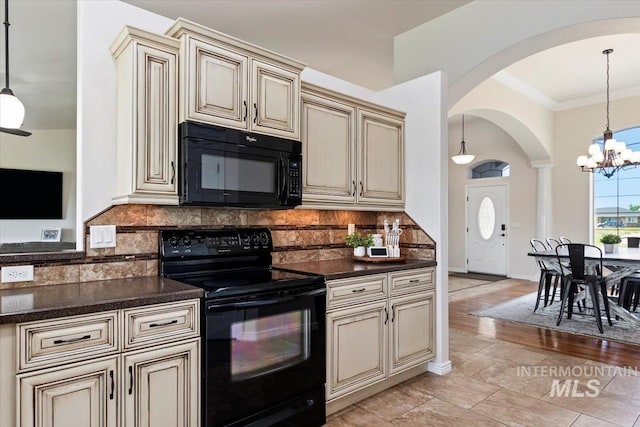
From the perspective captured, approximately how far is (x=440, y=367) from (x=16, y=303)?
2866 millimetres

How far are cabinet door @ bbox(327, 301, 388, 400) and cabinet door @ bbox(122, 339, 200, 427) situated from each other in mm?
876

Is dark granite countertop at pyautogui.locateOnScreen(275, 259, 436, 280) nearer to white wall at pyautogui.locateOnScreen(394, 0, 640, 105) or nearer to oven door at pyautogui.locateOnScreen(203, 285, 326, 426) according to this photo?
oven door at pyautogui.locateOnScreen(203, 285, 326, 426)

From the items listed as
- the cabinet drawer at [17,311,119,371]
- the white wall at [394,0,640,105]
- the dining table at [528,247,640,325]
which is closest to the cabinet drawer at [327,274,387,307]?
the cabinet drawer at [17,311,119,371]

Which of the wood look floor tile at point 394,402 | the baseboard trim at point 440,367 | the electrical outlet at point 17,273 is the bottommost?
the wood look floor tile at point 394,402

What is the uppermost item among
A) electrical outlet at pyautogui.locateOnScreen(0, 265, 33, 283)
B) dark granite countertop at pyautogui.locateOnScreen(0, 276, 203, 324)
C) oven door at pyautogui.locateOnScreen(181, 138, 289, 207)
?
oven door at pyautogui.locateOnScreen(181, 138, 289, 207)

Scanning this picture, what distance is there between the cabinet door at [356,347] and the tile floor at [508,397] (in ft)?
0.69

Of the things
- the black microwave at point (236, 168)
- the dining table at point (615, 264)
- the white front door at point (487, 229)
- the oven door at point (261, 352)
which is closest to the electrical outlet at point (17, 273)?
the black microwave at point (236, 168)

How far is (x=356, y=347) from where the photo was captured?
2.54 metres

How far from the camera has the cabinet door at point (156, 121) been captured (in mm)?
1978

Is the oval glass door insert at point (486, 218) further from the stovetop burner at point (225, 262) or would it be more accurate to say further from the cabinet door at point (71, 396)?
the cabinet door at point (71, 396)

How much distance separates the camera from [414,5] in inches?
138

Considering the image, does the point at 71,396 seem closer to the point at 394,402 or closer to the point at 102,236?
the point at 102,236

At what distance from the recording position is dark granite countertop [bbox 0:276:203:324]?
4.74 ft

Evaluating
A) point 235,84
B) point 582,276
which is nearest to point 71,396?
point 235,84
